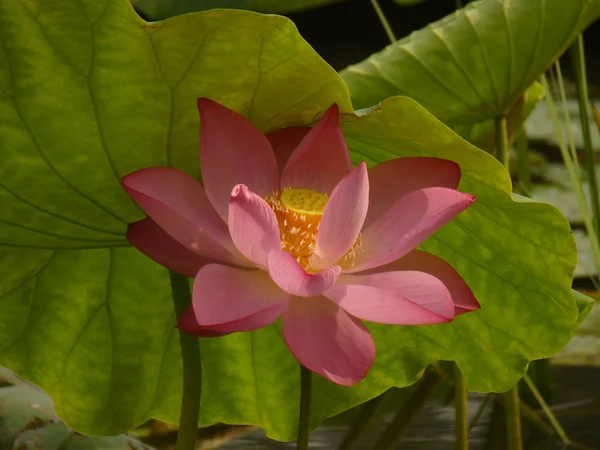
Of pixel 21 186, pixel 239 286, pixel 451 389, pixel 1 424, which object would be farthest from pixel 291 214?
pixel 451 389

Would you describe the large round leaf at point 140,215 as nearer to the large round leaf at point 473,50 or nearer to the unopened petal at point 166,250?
the unopened petal at point 166,250

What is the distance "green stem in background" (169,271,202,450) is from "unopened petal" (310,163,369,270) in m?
0.12

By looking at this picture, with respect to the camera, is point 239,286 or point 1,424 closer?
point 239,286

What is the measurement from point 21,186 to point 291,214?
166 mm

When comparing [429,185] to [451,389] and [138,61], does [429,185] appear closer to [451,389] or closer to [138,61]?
[138,61]

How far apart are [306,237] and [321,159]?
0.15 ft

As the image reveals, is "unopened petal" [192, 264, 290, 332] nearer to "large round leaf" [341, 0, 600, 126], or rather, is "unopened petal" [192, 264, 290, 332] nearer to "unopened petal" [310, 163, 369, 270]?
"unopened petal" [310, 163, 369, 270]

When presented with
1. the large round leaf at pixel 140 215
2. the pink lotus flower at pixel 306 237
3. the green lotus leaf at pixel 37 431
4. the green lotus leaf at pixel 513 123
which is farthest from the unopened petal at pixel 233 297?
the green lotus leaf at pixel 513 123

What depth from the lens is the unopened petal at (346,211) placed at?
433 millimetres

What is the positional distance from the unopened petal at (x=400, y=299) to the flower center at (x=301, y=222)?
0.04 metres

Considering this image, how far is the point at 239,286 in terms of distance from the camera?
0.43 meters

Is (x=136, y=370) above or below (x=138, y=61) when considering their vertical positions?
below

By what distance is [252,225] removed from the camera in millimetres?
424

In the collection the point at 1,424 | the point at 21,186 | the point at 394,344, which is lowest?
the point at 1,424
